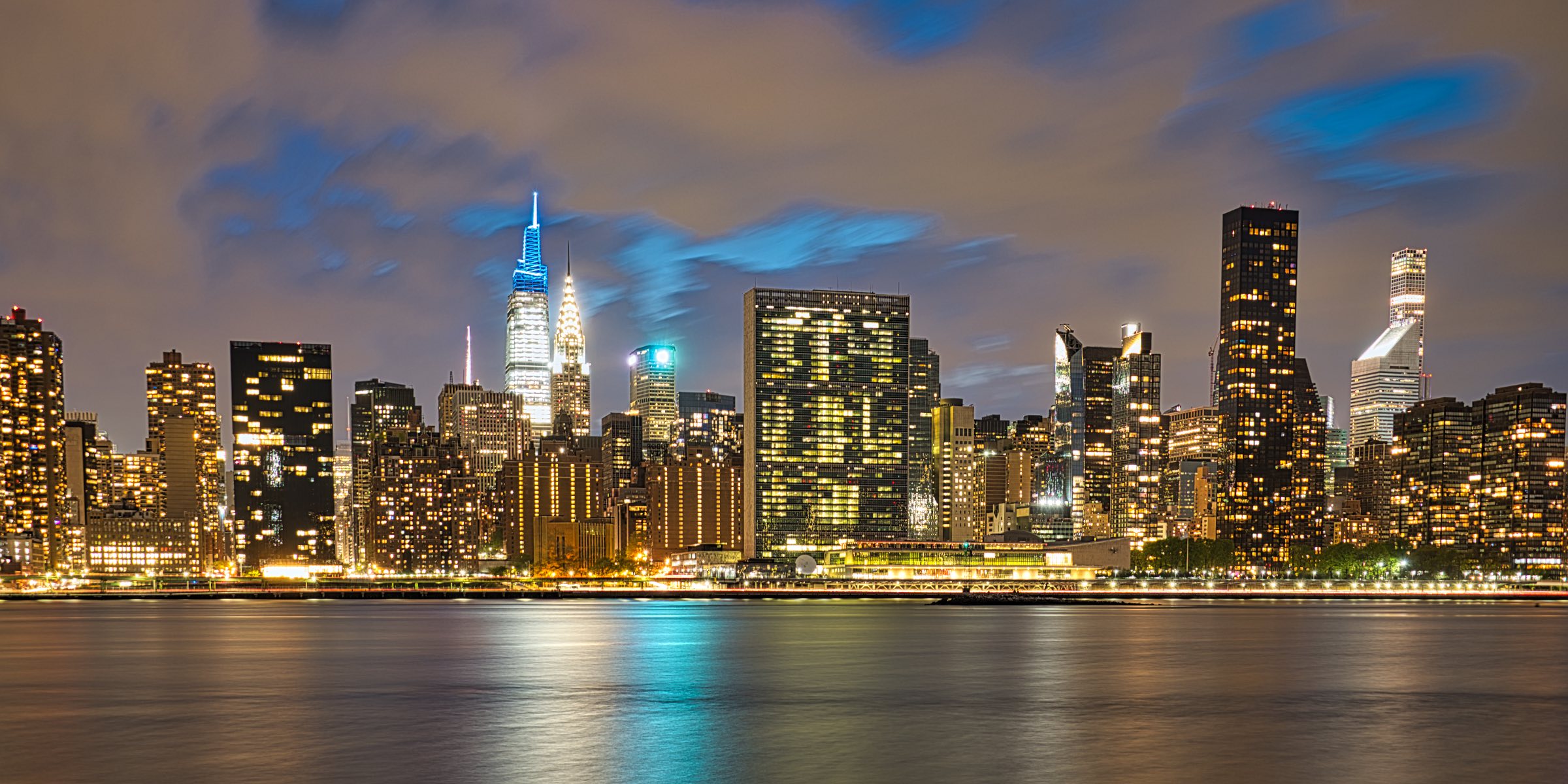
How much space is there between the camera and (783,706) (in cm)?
6656

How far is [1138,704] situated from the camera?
223 ft

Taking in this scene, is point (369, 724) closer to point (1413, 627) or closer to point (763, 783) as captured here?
point (763, 783)

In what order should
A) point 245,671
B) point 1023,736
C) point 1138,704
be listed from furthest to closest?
point 245,671 → point 1138,704 → point 1023,736

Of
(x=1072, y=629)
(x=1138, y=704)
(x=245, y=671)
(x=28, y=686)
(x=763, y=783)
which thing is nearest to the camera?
(x=763, y=783)

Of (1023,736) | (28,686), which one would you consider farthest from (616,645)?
(1023,736)

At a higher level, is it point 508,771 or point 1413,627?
point 508,771

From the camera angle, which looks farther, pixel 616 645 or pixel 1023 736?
pixel 616 645

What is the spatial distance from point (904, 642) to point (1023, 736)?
2133 inches

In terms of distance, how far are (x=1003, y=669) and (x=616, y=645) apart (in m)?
33.0

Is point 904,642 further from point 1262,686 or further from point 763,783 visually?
point 763,783

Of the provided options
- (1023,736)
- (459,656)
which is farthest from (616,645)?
(1023,736)

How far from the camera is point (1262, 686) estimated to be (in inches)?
3034

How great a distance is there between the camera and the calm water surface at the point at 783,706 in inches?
1933

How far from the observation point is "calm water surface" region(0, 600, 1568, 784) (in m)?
49.1
